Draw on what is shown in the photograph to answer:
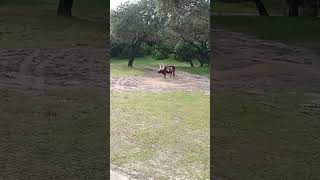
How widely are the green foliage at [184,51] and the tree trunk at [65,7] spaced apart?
0.89 m

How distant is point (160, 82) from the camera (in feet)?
13.3

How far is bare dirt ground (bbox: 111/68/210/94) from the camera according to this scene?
403 centimetres

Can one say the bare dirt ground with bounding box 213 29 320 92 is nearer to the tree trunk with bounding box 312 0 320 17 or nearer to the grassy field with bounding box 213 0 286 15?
the grassy field with bounding box 213 0 286 15

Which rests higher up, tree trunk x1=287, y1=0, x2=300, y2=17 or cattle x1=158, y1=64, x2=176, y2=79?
tree trunk x1=287, y1=0, x2=300, y2=17

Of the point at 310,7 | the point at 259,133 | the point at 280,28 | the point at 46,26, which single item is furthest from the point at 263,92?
the point at 46,26

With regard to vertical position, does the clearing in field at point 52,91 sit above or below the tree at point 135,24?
below

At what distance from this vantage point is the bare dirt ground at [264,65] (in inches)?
→ 158

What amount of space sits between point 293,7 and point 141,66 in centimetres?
129

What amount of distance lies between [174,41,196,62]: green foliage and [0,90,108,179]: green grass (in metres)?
0.69

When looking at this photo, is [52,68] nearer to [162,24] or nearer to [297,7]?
[162,24]

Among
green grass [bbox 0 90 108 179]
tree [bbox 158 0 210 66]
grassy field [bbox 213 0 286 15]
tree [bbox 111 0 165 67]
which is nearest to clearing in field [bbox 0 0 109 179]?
green grass [bbox 0 90 108 179]

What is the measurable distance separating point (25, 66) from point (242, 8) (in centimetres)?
176

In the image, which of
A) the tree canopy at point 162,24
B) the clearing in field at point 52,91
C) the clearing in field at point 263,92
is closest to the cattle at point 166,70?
the tree canopy at point 162,24

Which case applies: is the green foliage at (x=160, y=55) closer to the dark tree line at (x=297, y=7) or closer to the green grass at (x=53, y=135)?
the green grass at (x=53, y=135)
